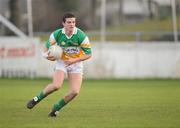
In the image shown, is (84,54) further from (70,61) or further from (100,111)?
(100,111)

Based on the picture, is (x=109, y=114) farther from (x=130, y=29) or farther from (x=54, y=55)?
(x=130, y=29)

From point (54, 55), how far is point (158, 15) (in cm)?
2669

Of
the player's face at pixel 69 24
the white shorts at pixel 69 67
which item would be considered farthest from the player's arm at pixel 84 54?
the player's face at pixel 69 24

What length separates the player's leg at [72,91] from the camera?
14.9m

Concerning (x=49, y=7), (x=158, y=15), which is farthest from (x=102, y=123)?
(x=49, y=7)

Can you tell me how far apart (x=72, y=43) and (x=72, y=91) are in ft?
3.23

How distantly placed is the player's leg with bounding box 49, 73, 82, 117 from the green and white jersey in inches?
16.3

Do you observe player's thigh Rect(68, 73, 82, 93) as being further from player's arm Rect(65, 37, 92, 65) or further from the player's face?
the player's face

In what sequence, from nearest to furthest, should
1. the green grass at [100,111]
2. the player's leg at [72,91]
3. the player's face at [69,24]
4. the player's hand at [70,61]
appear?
the green grass at [100,111] → the player's face at [69,24] → the player's leg at [72,91] → the player's hand at [70,61]

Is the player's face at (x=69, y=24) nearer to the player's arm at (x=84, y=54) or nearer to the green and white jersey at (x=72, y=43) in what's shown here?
the green and white jersey at (x=72, y=43)

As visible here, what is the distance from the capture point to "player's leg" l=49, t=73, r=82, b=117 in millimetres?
14859

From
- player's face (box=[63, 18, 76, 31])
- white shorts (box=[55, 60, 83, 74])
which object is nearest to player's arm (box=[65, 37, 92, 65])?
white shorts (box=[55, 60, 83, 74])

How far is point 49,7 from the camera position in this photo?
46094 millimetres

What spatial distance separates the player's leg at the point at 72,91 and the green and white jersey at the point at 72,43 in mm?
413
